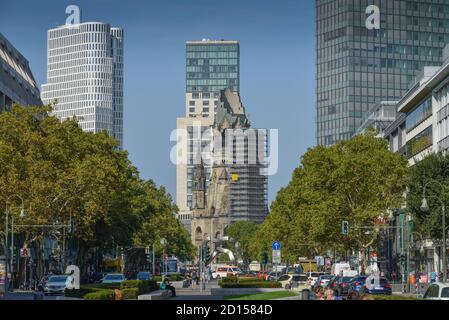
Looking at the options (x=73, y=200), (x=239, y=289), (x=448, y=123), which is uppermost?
(x=448, y=123)

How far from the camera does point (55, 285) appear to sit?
2965 inches

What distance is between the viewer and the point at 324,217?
120 metres

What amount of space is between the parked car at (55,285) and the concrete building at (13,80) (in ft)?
182

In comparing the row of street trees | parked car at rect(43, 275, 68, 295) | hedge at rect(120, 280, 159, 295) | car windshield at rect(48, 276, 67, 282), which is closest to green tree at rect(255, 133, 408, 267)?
the row of street trees

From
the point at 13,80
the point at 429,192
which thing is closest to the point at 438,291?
the point at 429,192

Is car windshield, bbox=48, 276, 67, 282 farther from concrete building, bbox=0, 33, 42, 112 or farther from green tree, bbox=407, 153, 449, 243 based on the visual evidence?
concrete building, bbox=0, 33, 42, 112

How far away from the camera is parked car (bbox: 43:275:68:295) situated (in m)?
74.7

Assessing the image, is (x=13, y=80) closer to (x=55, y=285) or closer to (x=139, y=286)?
(x=55, y=285)

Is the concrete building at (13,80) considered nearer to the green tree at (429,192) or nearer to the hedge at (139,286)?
the green tree at (429,192)

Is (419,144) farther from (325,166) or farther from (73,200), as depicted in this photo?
(73,200)

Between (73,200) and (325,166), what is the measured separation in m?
38.4

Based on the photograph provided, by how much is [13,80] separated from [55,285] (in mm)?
73164
